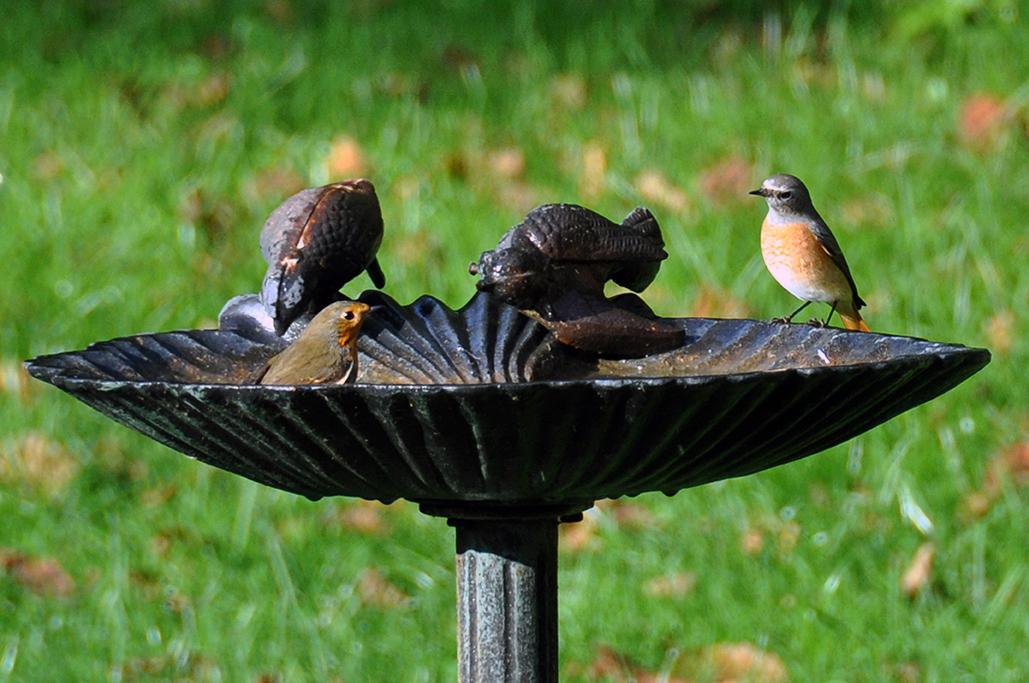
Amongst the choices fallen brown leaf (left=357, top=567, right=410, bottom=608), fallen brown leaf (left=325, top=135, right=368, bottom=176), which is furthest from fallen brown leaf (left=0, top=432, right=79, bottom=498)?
fallen brown leaf (left=325, top=135, right=368, bottom=176)

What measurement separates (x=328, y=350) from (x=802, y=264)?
4.91 ft

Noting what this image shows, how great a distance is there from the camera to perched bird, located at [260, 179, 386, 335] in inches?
99.5

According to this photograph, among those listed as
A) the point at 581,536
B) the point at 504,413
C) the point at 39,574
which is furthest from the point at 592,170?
the point at 504,413

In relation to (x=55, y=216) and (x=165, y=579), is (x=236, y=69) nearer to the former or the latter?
(x=55, y=216)

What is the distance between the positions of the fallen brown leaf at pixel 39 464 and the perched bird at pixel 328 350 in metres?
2.41

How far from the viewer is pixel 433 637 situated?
13.0 feet

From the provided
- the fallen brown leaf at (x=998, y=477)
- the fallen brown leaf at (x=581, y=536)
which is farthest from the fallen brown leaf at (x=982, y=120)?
the fallen brown leaf at (x=581, y=536)

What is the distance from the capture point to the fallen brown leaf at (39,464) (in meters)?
4.57

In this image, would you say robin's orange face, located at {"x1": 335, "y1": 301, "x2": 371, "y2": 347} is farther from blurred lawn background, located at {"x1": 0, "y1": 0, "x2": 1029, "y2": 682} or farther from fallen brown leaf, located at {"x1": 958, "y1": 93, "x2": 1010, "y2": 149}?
fallen brown leaf, located at {"x1": 958, "y1": 93, "x2": 1010, "y2": 149}

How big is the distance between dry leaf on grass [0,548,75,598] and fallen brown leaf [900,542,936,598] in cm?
193

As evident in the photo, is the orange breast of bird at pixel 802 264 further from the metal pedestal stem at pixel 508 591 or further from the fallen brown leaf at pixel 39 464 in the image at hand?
the fallen brown leaf at pixel 39 464

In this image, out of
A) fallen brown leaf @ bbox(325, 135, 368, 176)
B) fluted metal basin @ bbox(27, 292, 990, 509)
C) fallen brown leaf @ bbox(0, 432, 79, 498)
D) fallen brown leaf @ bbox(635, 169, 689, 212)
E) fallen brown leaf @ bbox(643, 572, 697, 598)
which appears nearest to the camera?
fluted metal basin @ bbox(27, 292, 990, 509)

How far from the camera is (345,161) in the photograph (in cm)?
580

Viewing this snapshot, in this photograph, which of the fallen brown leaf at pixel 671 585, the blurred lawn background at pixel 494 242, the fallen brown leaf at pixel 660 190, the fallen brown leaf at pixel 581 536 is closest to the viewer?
the blurred lawn background at pixel 494 242
